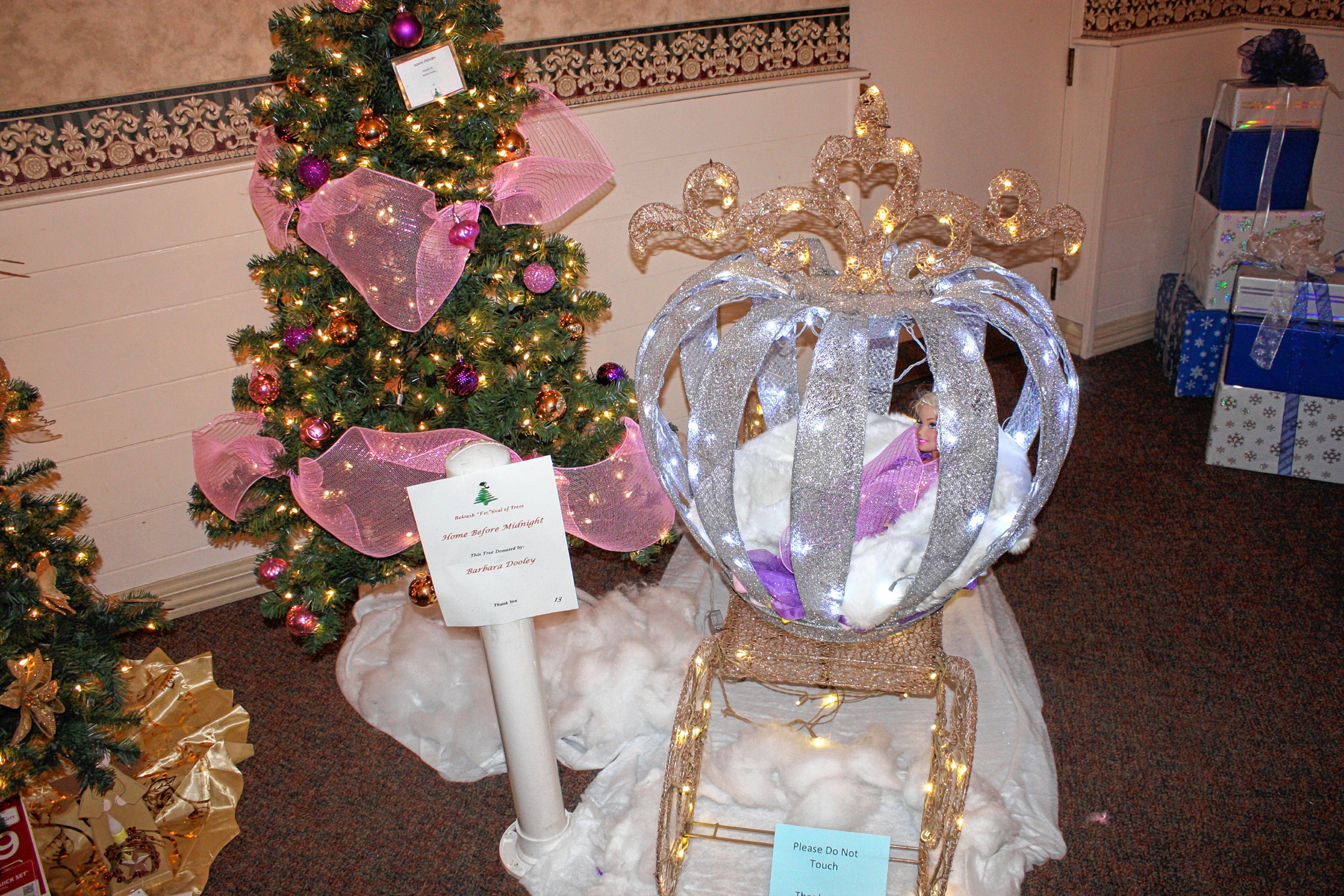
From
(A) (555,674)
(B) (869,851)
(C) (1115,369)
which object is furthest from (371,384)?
(C) (1115,369)

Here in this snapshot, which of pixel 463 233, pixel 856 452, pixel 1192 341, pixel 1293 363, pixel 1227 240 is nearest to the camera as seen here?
pixel 856 452

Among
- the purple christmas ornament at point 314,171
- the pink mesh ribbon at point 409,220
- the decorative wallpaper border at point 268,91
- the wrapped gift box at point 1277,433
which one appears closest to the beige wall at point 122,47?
the decorative wallpaper border at point 268,91

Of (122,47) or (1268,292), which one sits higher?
(122,47)

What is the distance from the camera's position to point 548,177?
188 centimetres

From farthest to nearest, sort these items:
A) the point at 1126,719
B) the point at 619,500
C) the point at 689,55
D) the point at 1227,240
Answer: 1. the point at 1227,240
2. the point at 689,55
3. the point at 1126,719
4. the point at 619,500

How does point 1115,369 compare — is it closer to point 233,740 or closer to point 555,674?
point 555,674

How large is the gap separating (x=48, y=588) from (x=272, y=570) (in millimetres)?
438

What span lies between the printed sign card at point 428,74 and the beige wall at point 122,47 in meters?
0.67

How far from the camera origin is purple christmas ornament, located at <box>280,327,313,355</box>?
6.41 ft

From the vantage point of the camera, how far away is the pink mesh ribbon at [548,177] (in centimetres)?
188

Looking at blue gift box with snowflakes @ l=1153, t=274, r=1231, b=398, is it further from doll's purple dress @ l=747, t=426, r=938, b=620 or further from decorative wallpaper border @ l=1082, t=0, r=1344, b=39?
Result: doll's purple dress @ l=747, t=426, r=938, b=620

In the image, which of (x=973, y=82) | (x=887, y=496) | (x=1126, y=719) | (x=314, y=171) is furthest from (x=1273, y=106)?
(x=314, y=171)

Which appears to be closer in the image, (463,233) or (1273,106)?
(463,233)

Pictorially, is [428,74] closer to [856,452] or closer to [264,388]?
[264,388]
